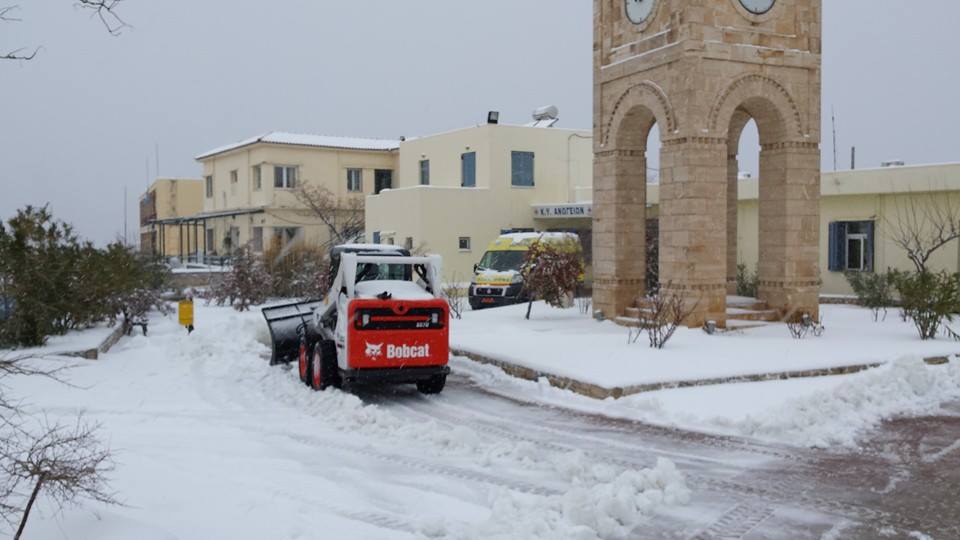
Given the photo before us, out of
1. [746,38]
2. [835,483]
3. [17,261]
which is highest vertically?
[746,38]

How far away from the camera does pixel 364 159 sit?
4656cm

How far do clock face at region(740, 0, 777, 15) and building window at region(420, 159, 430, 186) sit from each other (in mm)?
23760

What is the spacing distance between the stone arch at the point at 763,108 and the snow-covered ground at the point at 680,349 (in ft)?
13.6

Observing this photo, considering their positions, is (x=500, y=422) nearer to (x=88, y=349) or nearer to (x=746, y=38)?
(x=88, y=349)

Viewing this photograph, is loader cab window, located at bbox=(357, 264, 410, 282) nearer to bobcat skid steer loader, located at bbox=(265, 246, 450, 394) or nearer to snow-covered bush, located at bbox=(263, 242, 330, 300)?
bobcat skid steer loader, located at bbox=(265, 246, 450, 394)

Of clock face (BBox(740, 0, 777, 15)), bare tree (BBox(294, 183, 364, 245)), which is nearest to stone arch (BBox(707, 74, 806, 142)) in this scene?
clock face (BBox(740, 0, 777, 15))

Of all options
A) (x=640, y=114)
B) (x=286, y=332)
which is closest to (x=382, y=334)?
(x=286, y=332)

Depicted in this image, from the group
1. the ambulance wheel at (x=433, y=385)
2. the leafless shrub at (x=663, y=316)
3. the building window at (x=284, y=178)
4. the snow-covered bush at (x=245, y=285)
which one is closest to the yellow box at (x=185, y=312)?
the snow-covered bush at (x=245, y=285)

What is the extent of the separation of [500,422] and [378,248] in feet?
15.3

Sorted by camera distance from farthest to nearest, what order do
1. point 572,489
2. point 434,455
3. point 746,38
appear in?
1. point 746,38
2. point 434,455
3. point 572,489

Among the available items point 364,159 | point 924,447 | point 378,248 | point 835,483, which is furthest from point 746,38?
point 364,159

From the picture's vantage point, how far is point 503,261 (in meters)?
28.0

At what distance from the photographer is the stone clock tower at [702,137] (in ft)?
57.1

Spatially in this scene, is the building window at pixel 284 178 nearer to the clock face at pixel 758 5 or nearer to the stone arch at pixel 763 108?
the stone arch at pixel 763 108
